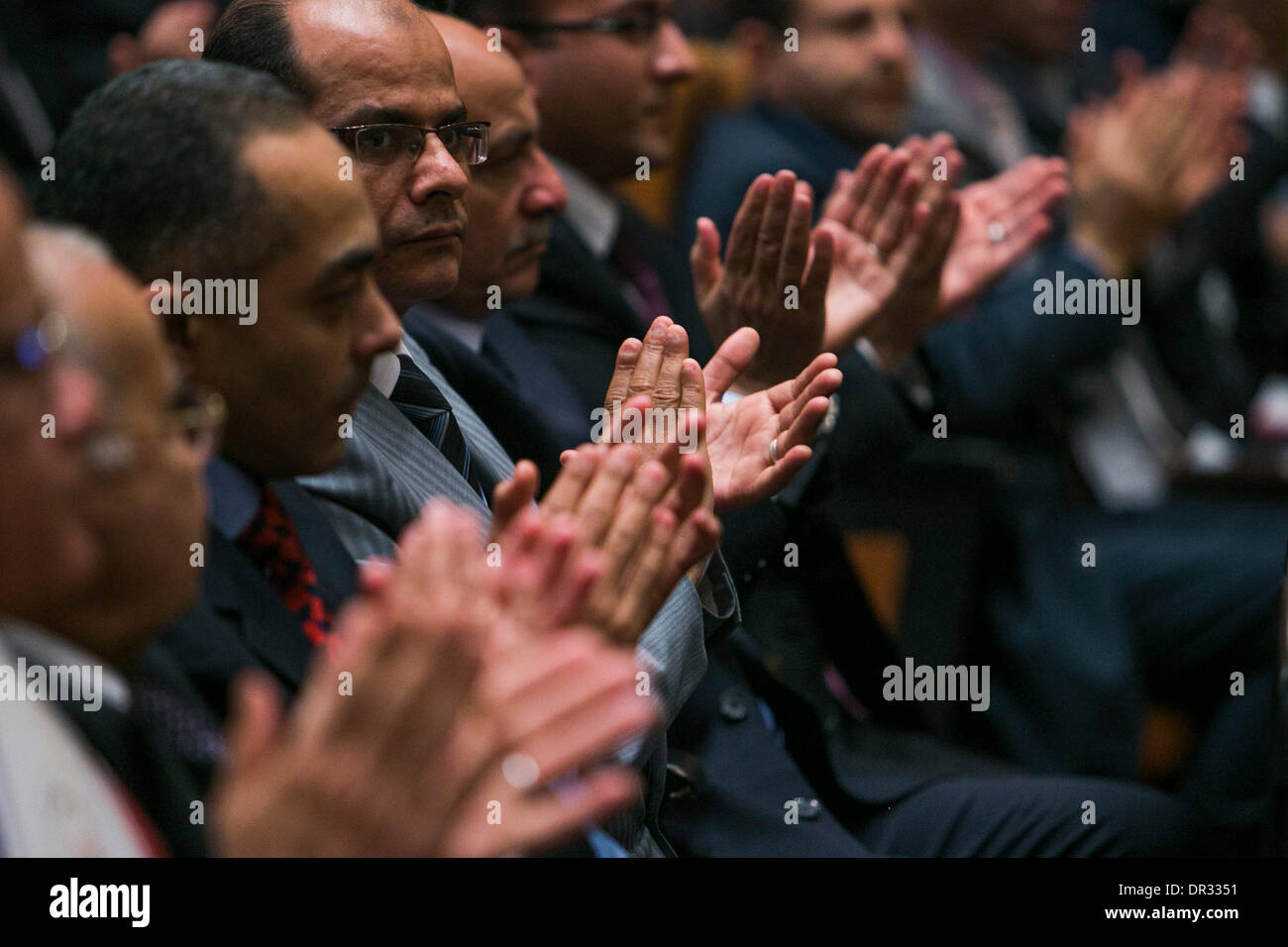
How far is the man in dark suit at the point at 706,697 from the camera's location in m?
1.36

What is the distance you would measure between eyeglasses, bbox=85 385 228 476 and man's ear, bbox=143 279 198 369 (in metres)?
0.06

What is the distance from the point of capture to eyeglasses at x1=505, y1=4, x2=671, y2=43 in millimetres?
1865

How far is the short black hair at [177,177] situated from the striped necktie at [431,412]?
304 millimetres

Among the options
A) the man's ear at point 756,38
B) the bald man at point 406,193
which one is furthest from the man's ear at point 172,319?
the man's ear at point 756,38

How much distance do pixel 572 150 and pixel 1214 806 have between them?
1216mm

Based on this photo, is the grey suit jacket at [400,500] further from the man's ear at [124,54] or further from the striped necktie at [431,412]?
the man's ear at [124,54]

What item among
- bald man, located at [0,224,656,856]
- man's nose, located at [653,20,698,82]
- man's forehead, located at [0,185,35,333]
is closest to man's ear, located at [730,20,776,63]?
man's nose, located at [653,20,698,82]

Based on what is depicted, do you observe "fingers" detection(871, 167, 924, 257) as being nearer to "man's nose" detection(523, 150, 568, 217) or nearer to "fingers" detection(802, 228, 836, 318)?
"fingers" detection(802, 228, 836, 318)

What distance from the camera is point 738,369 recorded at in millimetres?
1305

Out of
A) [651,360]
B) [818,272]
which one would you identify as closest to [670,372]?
[651,360]

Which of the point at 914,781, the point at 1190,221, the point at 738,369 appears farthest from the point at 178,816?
the point at 1190,221

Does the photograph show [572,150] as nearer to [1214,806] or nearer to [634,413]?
[634,413]

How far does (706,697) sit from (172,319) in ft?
2.24

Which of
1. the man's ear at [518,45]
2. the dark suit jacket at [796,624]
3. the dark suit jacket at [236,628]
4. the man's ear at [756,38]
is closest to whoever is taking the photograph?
the dark suit jacket at [236,628]
